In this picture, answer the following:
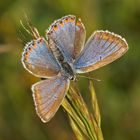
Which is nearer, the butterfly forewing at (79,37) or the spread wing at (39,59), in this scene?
the spread wing at (39,59)

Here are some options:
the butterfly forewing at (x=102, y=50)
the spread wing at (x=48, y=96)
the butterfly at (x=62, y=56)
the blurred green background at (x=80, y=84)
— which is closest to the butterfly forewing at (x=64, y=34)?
the butterfly at (x=62, y=56)

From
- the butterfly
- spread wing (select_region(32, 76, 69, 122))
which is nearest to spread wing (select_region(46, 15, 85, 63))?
the butterfly

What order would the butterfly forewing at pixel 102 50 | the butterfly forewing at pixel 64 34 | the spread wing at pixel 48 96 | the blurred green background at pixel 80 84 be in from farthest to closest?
the blurred green background at pixel 80 84, the butterfly forewing at pixel 64 34, the butterfly forewing at pixel 102 50, the spread wing at pixel 48 96

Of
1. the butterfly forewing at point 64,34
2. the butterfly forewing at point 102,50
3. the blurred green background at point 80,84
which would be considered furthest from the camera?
the blurred green background at point 80,84

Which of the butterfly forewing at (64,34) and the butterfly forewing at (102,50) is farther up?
the butterfly forewing at (64,34)

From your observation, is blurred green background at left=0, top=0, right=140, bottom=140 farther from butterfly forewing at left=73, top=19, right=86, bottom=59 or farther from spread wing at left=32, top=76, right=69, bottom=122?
spread wing at left=32, top=76, right=69, bottom=122

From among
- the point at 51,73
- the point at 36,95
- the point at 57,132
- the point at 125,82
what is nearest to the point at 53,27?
the point at 51,73

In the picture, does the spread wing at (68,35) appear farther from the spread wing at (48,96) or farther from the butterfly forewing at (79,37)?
the spread wing at (48,96)
